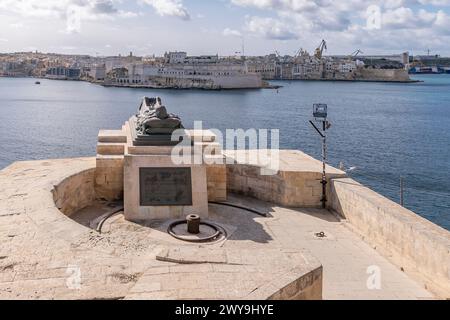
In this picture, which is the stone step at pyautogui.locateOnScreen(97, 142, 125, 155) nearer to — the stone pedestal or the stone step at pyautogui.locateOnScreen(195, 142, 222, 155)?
the stone pedestal

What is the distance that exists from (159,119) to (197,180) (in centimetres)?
170

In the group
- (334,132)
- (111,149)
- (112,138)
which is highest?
(112,138)

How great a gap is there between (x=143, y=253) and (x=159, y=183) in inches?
147

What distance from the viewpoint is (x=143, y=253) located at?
586 cm

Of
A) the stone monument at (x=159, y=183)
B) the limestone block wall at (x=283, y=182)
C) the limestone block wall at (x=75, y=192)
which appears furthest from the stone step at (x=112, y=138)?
the limestone block wall at (x=283, y=182)

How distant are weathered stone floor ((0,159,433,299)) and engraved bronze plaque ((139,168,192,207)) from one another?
693mm

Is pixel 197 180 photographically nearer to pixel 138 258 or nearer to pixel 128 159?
pixel 128 159

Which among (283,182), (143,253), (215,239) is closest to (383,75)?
(283,182)

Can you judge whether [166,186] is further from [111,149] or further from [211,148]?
[111,149]

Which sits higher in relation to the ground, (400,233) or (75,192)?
(75,192)

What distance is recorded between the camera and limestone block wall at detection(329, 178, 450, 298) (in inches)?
269

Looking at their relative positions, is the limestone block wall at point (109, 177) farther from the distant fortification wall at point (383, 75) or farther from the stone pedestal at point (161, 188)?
the distant fortification wall at point (383, 75)

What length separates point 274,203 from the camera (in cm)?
1111

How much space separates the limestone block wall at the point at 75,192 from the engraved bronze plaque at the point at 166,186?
62.7 inches
